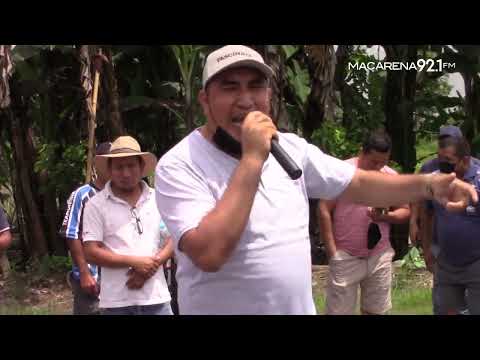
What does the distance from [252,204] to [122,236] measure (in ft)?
7.65

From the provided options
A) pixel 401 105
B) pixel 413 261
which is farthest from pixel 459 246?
pixel 401 105

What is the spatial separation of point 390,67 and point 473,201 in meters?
8.23

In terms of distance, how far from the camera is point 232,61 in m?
2.29

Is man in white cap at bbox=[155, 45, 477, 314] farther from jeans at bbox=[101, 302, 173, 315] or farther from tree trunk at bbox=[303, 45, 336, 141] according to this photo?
tree trunk at bbox=[303, 45, 336, 141]

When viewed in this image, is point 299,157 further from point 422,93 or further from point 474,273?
point 422,93

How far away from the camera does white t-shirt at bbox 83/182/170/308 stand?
425 centimetres

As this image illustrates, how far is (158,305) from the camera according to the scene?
427cm

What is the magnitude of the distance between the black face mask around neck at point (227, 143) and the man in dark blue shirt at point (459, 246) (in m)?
2.97

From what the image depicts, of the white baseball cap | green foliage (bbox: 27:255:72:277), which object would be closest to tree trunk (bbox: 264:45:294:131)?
green foliage (bbox: 27:255:72:277)

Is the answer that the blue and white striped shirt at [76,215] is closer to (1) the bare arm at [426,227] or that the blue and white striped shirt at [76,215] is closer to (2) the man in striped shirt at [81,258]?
(2) the man in striped shirt at [81,258]

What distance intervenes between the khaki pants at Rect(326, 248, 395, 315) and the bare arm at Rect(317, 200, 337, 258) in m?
0.07

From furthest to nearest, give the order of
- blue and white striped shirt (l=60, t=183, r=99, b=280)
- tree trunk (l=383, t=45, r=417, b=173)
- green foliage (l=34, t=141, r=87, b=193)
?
tree trunk (l=383, t=45, r=417, b=173) < green foliage (l=34, t=141, r=87, b=193) < blue and white striped shirt (l=60, t=183, r=99, b=280)
